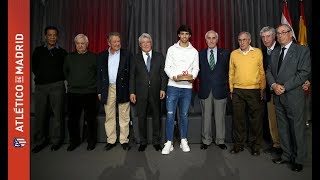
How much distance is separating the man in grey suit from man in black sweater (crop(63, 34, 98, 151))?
76.9 inches

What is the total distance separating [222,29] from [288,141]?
7.93 feet

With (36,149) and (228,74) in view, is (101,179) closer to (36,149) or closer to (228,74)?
(36,149)

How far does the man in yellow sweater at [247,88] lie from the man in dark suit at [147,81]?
2.56ft

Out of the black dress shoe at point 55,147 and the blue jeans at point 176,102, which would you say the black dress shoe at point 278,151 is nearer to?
the blue jeans at point 176,102

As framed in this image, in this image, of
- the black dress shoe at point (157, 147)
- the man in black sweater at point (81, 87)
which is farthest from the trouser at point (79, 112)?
the black dress shoe at point (157, 147)

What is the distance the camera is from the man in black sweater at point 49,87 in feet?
11.2

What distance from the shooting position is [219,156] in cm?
315

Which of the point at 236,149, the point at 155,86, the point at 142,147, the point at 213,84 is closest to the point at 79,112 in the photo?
the point at 142,147

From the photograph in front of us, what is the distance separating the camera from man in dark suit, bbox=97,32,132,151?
3.34 meters

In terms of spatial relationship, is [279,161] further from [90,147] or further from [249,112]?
[90,147]

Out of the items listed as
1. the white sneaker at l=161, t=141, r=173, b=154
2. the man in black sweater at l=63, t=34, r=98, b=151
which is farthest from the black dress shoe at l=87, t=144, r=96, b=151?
the white sneaker at l=161, t=141, r=173, b=154

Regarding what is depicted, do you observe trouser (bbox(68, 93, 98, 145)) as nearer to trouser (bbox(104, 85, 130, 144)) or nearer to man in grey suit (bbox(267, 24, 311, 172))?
trouser (bbox(104, 85, 130, 144))

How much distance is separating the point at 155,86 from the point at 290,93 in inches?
54.7
